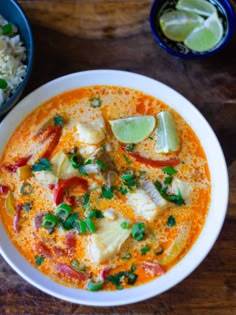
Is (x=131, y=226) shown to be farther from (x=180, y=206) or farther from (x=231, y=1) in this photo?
(x=231, y=1)

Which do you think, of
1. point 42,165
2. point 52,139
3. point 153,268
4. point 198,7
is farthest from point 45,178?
point 198,7

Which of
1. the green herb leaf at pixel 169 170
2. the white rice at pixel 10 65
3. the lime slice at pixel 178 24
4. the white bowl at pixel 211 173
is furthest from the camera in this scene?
the lime slice at pixel 178 24

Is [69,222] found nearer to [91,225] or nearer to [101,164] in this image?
[91,225]

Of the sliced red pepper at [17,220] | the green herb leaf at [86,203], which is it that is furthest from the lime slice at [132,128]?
the sliced red pepper at [17,220]

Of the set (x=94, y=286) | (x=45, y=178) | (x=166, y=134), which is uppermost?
(x=166, y=134)

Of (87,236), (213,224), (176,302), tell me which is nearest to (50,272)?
(87,236)

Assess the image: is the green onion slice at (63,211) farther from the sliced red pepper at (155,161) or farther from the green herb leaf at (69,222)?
the sliced red pepper at (155,161)

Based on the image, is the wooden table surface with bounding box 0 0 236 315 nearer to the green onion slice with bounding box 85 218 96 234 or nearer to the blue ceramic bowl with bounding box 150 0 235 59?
the blue ceramic bowl with bounding box 150 0 235 59
